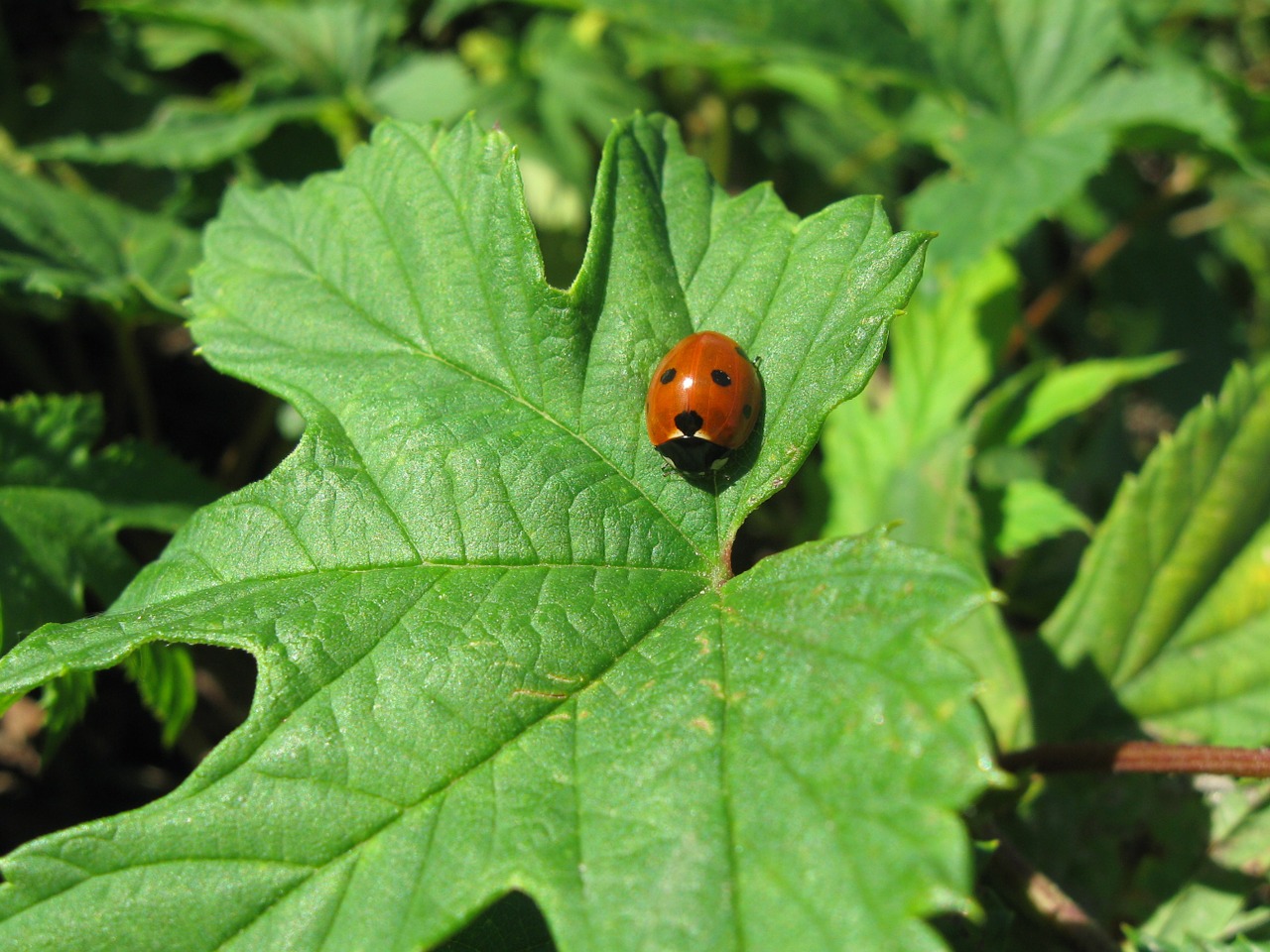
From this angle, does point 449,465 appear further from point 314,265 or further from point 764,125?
point 764,125

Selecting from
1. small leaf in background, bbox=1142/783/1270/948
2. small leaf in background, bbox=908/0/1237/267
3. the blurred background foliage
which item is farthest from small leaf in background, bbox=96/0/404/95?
small leaf in background, bbox=1142/783/1270/948

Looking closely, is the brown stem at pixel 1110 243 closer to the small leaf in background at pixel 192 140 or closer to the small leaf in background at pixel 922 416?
the small leaf in background at pixel 922 416

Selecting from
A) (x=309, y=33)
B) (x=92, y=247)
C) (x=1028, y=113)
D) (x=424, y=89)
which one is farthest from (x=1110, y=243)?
(x=92, y=247)

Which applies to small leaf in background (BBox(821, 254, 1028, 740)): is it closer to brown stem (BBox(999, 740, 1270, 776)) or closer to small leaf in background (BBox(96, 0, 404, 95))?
brown stem (BBox(999, 740, 1270, 776))

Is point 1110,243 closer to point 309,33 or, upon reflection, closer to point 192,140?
point 309,33

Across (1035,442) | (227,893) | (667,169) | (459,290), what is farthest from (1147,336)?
(227,893)

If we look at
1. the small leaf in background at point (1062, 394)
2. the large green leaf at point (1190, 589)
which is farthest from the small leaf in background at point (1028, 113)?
the large green leaf at point (1190, 589)

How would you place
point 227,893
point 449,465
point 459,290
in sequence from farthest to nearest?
1. point 459,290
2. point 449,465
3. point 227,893
